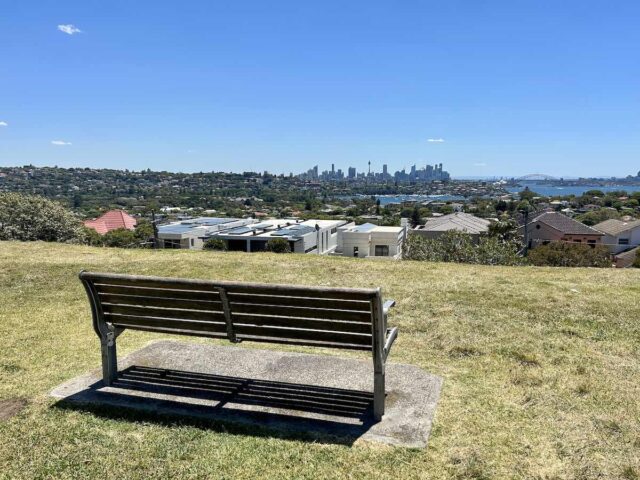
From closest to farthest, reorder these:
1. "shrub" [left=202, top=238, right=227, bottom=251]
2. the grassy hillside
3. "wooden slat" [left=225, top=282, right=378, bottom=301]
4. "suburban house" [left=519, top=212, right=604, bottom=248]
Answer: the grassy hillside
"wooden slat" [left=225, top=282, right=378, bottom=301]
"shrub" [left=202, top=238, right=227, bottom=251]
"suburban house" [left=519, top=212, right=604, bottom=248]

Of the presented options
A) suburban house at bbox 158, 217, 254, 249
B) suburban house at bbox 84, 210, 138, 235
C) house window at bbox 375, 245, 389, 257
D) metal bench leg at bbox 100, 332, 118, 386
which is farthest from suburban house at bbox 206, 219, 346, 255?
metal bench leg at bbox 100, 332, 118, 386

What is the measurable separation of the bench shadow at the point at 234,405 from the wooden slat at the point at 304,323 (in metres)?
0.68

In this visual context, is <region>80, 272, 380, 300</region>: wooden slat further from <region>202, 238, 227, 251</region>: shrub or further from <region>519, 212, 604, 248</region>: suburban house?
<region>519, 212, 604, 248</region>: suburban house

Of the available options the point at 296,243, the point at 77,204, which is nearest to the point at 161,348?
the point at 296,243

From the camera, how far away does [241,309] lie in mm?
3584

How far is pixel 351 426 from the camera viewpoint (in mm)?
3410

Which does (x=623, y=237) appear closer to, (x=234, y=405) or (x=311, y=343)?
(x=311, y=343)

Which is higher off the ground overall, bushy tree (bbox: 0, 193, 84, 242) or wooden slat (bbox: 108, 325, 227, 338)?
wooden slat (bbox: 108, 325, 227, 338)

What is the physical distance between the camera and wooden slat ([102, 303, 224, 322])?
3.70 meters

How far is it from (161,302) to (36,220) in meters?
27.6

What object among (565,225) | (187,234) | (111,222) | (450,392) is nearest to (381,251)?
(187,234)

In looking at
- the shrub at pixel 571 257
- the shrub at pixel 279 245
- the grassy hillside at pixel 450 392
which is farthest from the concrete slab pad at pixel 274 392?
the shrub at pixel 279 245

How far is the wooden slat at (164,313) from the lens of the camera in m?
3.70

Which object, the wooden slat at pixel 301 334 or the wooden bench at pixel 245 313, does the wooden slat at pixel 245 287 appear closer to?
the wooden bench at pixel 245 313
